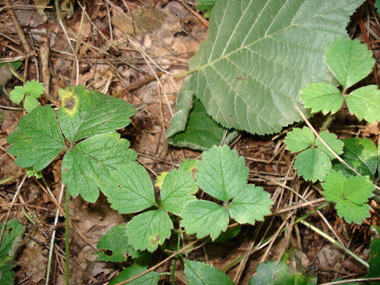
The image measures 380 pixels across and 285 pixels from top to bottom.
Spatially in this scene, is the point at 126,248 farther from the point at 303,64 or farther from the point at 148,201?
the point at 303,64

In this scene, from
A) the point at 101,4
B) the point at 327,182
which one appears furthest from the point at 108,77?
the point at 327,182

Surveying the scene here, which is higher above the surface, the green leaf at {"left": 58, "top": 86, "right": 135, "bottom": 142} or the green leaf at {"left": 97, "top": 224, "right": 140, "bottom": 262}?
the green leaf at {"left": 58, "top": 86, "right": 135, "bottom": 142}

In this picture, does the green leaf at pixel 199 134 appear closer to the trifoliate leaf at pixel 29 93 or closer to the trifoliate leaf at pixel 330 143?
the trifoliate leaf at pixel 330 143

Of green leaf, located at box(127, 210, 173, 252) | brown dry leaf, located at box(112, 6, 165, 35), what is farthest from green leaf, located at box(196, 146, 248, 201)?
brown dry leaf, located at box(112, 6, 165, 35)

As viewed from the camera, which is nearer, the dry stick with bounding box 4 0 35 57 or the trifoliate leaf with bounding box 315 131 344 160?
the trifoliate leaf with bounding box 315 131 344 160

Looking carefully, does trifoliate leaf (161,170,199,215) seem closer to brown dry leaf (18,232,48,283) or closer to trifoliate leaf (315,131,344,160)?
trifoliate leaf (315,131,344,160)

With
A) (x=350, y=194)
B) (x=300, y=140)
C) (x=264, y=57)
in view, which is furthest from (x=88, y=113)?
(x=350, y=194)

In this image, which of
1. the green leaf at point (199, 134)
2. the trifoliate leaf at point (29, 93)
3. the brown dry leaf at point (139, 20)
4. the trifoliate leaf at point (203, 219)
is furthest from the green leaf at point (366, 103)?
the trifoliate leaf at point (29, 93)

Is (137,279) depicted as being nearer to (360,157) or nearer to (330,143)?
(330,143)
